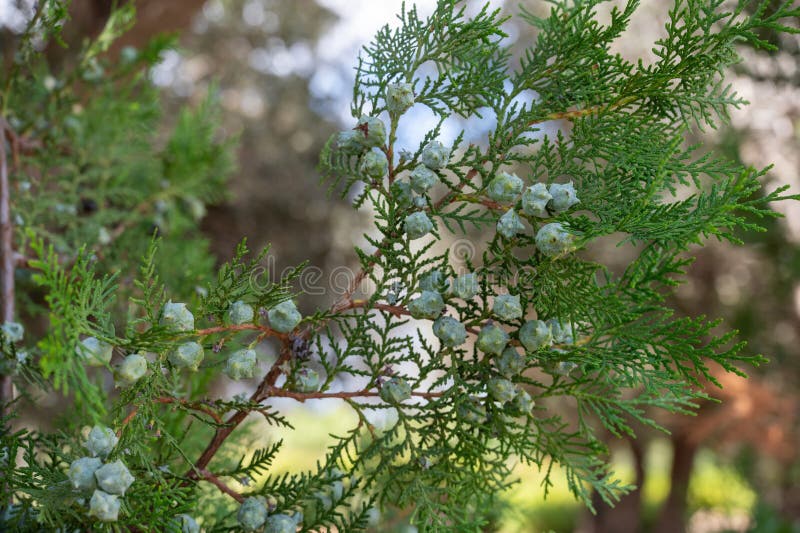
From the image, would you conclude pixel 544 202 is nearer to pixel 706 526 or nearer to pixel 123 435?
pixel 123 435

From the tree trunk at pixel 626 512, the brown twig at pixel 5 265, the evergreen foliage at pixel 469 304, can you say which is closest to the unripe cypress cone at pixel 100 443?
the evergreen foliage at pixel 469 304

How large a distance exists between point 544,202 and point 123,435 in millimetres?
396

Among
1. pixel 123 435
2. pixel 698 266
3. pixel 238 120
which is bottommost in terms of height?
pixel 123 435

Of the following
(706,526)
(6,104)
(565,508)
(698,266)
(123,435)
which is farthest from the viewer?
(565,508)

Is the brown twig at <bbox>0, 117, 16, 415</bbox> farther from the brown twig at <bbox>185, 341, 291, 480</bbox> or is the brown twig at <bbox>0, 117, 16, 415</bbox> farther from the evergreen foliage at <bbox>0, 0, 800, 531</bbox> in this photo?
the brown twig at <bbox>185, 341, 291, 480</bbox>

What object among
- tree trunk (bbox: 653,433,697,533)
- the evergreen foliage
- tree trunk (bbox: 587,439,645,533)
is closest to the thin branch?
the evergreen foliage

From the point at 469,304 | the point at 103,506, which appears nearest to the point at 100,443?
the point at 103,506

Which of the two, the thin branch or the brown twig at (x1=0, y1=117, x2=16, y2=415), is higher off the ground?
the brown twig at (x1=0, y1=117, x2=16, y2=415)

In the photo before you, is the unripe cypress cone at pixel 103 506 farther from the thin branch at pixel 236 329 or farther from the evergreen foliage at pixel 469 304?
the thin branch at pixel 236 329

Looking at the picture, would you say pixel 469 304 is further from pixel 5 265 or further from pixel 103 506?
pixel 5 265

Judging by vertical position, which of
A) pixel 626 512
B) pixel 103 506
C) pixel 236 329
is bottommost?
pixel 103 506

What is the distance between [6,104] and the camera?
3.29 ft

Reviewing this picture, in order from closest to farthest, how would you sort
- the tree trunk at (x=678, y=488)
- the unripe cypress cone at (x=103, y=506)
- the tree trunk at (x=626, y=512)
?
the unripe cypress cone at (x=103, y=506)
the tree trunk at (x=678, y=488)
the tree trunk at (x=626, y=512)

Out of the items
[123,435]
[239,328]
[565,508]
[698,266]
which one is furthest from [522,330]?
[565,508]
